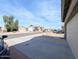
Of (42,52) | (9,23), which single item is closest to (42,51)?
(42,52)

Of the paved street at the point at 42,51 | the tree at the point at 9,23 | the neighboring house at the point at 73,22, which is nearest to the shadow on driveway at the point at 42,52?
the paved street at the point at 42,51

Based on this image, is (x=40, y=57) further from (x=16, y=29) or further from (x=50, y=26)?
(x=50, y=26)

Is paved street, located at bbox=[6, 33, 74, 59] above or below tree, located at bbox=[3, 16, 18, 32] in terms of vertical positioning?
below

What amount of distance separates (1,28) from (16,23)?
6.62 meters

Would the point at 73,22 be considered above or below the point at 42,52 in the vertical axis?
above

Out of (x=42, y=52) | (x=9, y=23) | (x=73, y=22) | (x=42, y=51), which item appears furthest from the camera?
(x=9, y=23)

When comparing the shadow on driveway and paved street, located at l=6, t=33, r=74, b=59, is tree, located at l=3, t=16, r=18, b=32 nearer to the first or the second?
paved street, located at l=6, t=33, r=74, b=59

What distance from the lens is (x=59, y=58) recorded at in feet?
24.2

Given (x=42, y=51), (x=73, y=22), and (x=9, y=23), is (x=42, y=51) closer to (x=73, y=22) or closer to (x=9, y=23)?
(x=73, y=22)

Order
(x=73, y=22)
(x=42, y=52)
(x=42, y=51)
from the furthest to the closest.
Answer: (x=42, y=51) → (x=42, y=52) → (x=73, y=22)

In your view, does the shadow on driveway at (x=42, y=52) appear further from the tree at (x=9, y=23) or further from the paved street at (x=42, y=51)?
the tree at (x=9, y=23)

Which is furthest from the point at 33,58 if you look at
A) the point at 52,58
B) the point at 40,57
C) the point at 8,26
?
the point at 8,26

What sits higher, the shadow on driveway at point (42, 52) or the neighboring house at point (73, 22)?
the neighboring house at point (73, 22)

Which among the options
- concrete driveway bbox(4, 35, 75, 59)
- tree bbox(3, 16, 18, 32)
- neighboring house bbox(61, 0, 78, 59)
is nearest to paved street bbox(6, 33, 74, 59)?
concrete driveway bbox(4, 35, 75, 59)
